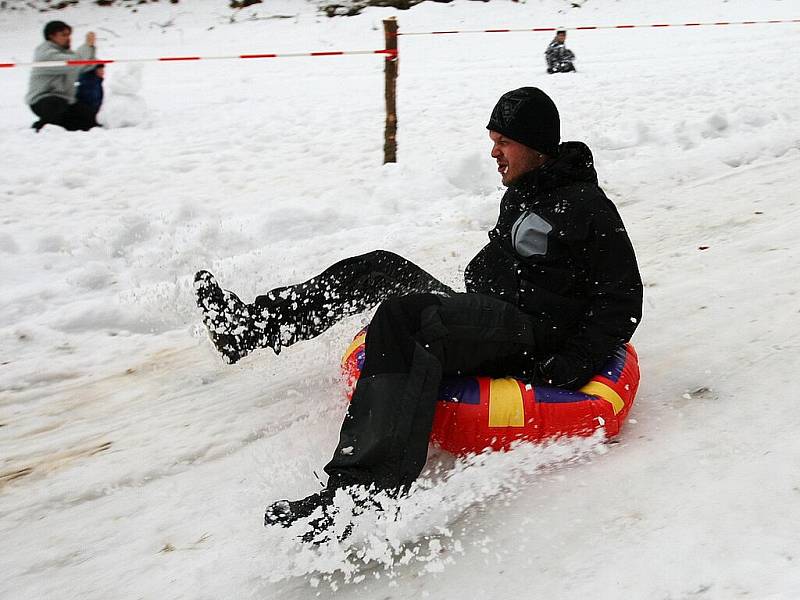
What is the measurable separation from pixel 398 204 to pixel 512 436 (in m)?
3.11

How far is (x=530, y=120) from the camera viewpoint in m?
2.66

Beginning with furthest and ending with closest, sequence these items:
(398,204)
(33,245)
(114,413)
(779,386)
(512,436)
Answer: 1. (398,204)
2. (33,245)
3. (114,413)
4. (779,386)
5. (512,436)

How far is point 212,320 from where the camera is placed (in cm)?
298

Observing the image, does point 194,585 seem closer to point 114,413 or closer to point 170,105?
point 114,413

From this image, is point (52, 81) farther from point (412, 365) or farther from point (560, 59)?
point (412, 365)

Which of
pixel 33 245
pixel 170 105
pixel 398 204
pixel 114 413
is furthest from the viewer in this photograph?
pixel 170 105

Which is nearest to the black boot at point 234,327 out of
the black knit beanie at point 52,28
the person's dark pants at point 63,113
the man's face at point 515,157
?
the man's face at point 515,157

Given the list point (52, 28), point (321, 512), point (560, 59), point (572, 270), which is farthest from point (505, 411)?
point (560, 59)

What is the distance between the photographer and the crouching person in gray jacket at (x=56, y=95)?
762 cm

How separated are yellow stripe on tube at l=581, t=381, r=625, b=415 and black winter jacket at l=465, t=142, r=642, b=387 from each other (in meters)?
0.03

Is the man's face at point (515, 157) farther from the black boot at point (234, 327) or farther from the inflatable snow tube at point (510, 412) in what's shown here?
the black boot at point (234, 327)

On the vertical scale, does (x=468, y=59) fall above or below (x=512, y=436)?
above

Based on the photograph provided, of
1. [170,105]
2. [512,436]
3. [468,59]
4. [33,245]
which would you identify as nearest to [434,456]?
[512,436]

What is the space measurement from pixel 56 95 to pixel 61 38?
61 cm
